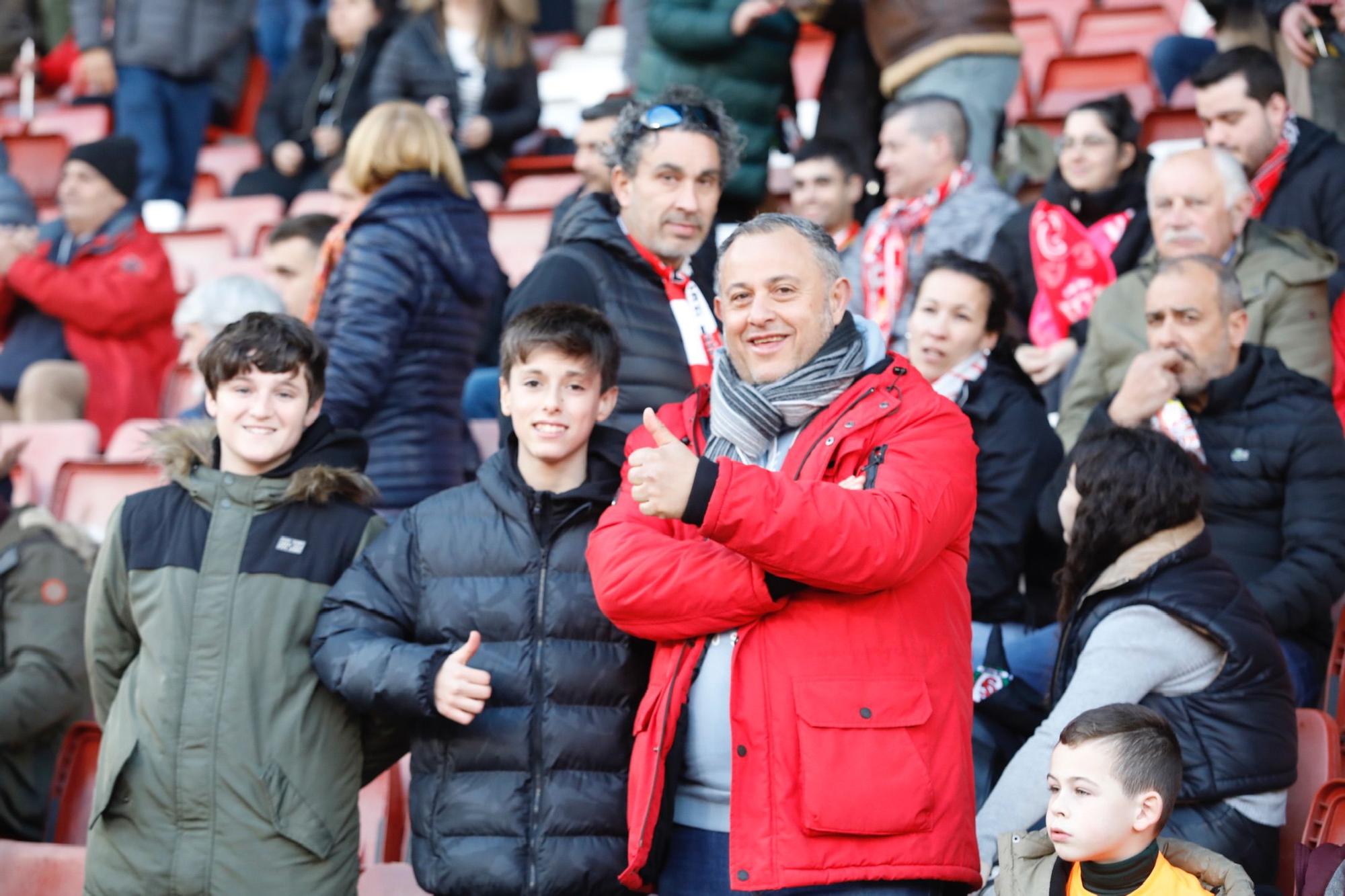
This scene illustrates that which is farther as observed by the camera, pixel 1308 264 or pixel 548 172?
pixel 548 172

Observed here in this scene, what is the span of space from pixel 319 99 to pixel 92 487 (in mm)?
3669

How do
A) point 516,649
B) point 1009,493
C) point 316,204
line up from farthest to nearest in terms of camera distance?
point 316,204, point 1009,493, point 516,649

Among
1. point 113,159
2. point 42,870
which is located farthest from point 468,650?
point 113,159

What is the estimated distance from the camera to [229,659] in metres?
3.09

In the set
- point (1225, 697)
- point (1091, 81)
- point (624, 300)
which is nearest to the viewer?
point (1225, 697)

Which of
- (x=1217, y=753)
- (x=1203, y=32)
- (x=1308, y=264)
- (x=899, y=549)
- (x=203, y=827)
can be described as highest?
(x=1203, y=32)

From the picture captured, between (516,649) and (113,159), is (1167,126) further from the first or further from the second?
(516,649)

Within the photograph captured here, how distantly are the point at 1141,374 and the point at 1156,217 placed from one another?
3.22 feet

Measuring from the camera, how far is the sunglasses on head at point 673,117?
3.62m

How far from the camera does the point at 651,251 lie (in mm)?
3598

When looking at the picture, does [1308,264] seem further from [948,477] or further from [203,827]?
[203,827]

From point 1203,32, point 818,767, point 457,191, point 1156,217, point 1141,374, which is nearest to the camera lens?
point 818,767

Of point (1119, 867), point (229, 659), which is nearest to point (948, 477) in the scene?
point (1119, 867)

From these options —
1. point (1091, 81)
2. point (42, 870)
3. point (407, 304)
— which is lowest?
point (42, 870)
